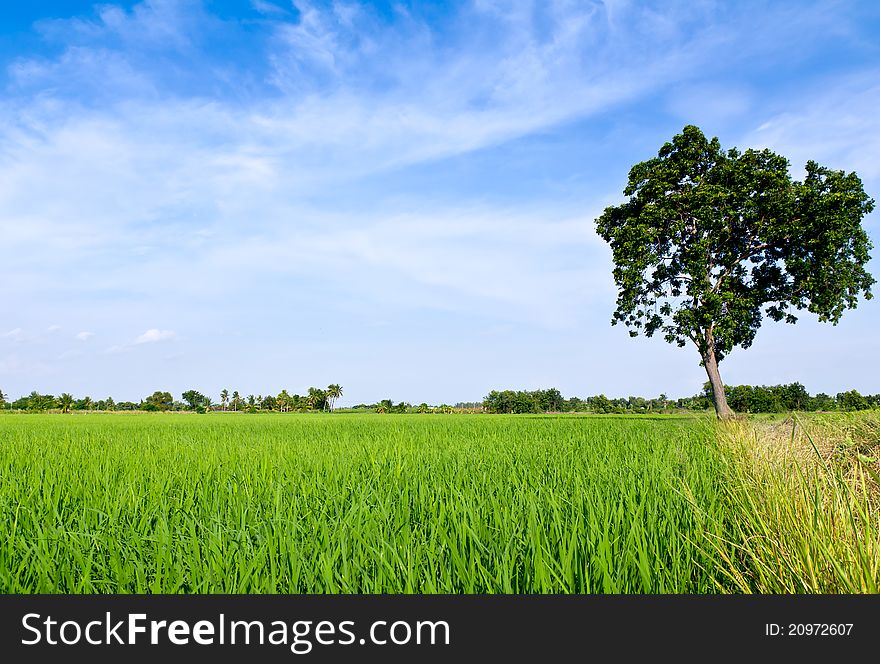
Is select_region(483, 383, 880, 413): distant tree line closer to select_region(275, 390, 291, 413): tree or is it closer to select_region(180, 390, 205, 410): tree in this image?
→ select_region(275, 390, 291, 413): tree

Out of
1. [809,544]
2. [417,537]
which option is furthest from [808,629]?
[417,537]

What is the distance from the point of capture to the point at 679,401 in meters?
68.2

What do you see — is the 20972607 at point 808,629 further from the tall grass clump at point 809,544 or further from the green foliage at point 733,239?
the green foliage at point 733,239

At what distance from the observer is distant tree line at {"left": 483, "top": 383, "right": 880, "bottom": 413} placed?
161 ft

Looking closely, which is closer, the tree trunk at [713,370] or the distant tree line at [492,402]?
the tree trunk at [713,370]

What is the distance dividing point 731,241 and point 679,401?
170 feet

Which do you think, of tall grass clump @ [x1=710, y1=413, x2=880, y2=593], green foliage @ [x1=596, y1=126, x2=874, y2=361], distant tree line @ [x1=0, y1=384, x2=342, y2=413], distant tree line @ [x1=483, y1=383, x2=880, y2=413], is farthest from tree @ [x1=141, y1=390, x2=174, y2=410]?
Result: tall grass clump @ [x1=710, y1=413, x2=880, y2=593]

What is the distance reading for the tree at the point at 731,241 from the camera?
20328mm

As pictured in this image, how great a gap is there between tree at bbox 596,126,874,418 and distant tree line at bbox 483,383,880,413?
19.7 m

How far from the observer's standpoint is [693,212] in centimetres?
2066

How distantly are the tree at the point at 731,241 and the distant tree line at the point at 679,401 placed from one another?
1974 centimetres

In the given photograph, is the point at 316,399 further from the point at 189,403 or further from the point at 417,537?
the point at 417,537

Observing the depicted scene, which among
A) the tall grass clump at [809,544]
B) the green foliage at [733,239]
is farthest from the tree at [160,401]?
the tall grass clump at [809,544]

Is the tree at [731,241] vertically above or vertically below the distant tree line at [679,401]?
above
